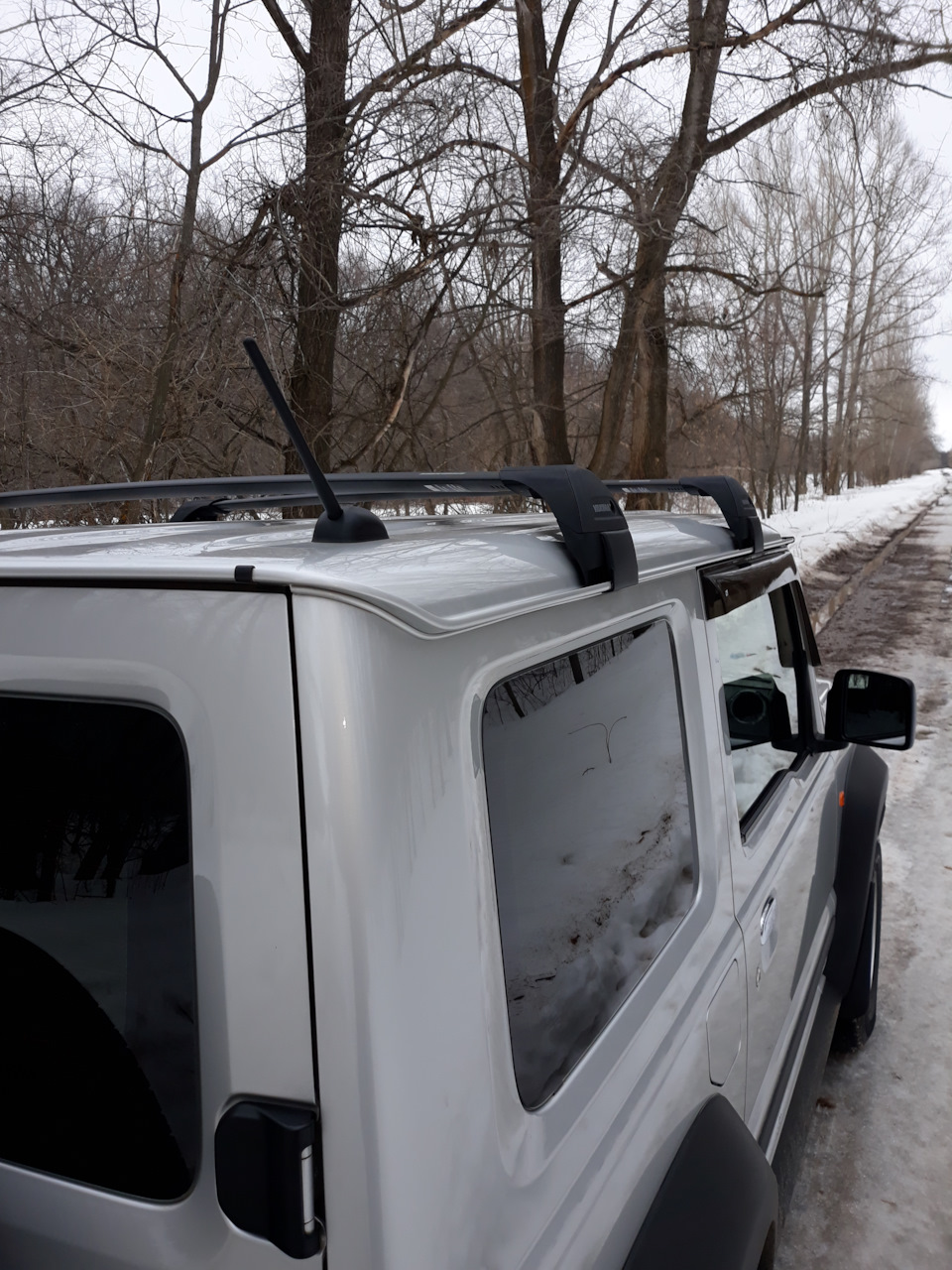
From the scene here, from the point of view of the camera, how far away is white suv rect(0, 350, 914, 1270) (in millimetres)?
888

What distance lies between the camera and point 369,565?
1.03m

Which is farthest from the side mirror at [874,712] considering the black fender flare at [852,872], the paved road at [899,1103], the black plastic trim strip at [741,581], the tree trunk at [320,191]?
the tree trunk at [320,191]

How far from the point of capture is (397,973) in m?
0.90

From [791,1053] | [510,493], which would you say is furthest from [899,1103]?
[510,493]

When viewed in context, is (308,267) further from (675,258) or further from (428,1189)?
(428,1189)

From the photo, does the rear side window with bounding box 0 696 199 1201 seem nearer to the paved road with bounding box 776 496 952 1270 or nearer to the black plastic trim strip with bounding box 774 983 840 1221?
the black plastic trim strip with bounding box 774 983 840 1221

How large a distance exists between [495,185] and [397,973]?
8675 mm

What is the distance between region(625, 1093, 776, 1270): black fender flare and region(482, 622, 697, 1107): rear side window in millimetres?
249

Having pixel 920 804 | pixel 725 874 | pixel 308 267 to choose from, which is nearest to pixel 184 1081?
pixel 725 874

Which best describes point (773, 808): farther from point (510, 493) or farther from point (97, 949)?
point (97, 949)

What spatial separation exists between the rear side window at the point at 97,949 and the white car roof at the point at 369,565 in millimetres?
148

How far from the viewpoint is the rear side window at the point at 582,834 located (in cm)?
118

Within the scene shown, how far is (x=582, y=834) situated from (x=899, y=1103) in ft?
7.60

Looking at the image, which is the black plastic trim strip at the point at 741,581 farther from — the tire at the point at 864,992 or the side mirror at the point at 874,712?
the tire at the point at 864,992
